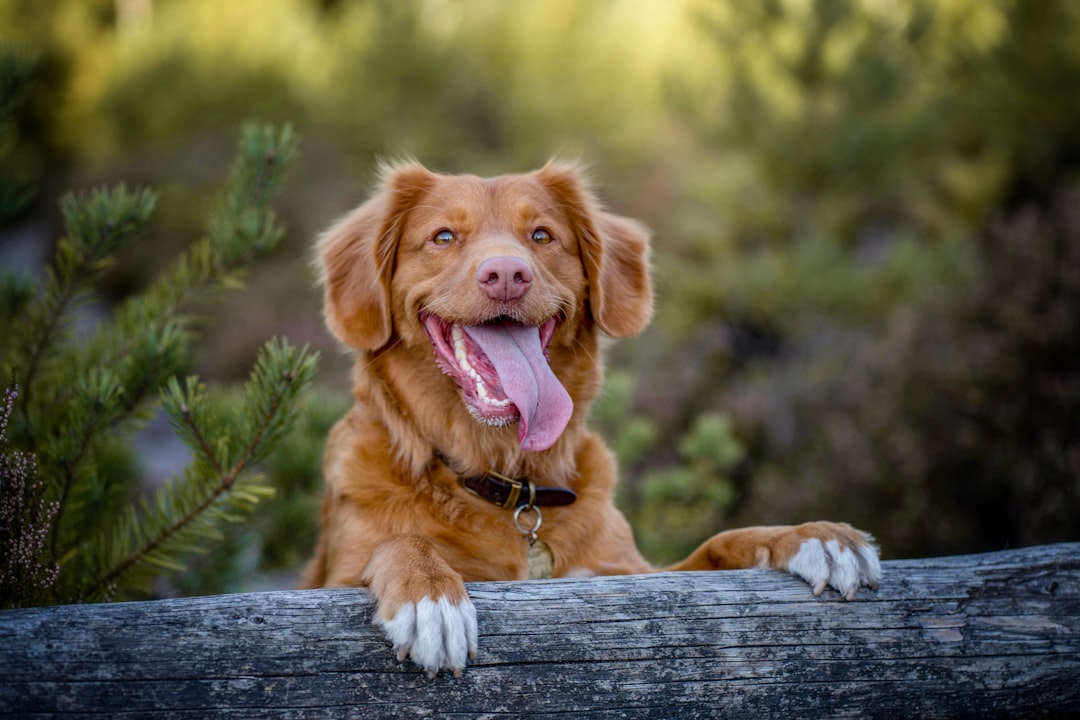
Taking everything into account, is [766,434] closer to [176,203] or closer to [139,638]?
[139,638]

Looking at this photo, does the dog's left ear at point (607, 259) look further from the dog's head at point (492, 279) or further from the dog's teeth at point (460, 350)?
the dog's teeth at point (460, 350)

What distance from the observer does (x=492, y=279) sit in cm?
256

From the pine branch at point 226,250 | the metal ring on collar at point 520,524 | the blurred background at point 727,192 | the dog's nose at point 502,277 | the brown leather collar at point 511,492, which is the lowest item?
the metal ring on collar at point 520,524

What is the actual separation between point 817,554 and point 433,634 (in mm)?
1025

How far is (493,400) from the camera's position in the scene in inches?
103

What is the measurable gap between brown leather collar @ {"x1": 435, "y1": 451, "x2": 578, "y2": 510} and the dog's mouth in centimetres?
18

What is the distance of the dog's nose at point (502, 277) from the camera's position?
8.37 feet

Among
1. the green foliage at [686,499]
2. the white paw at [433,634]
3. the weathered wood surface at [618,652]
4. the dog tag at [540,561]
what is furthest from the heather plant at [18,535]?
the green foliage at [686,499]

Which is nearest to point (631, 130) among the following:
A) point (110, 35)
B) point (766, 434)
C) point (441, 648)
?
point (766, 434)

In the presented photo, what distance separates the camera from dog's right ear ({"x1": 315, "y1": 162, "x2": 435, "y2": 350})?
2902 mm

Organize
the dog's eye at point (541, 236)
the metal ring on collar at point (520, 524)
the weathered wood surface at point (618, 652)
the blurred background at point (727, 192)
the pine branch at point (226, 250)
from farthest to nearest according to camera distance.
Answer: the blurred background at point (727, 192) < the dog's eye at point (541, 236) < the pine branch at point (226, 250) < the metal ring on collar at point (520, 524) < the weathered wood surface at point (618, 652)

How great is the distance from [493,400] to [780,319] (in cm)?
658

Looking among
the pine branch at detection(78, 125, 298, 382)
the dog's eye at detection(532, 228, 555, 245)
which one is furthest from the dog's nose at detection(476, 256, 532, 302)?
the pine branch at detection(78, 125, 298, 382)

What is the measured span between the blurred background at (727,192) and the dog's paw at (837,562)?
2114 millimetres
